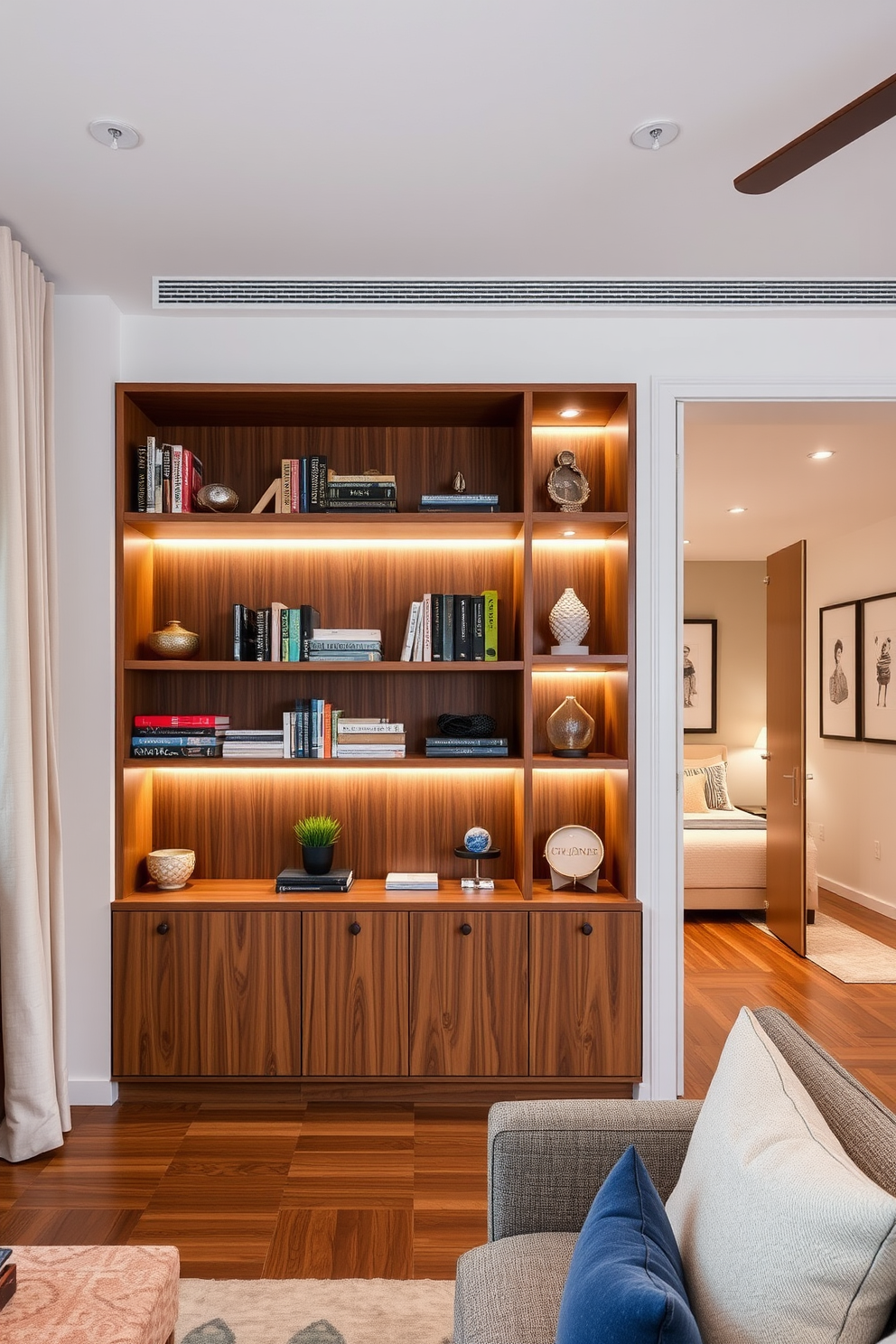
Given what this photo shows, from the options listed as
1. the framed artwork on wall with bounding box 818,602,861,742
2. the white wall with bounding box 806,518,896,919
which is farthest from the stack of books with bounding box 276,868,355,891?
the framed artwork on wall with bounding box 818,602,861,742

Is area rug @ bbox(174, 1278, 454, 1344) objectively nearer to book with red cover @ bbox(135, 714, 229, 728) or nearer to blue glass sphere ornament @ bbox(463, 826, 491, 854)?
blue glass sphere ornament @ bbox(463, 826, 491, 854)

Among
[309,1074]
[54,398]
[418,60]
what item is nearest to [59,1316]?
[309,1074]

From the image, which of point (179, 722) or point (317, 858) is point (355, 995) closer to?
point (317, 858)

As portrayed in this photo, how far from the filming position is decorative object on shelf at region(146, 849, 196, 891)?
324cm

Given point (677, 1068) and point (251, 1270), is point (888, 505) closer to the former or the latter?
point (677, 1068)

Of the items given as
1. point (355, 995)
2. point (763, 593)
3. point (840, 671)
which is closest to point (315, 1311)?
point (355, 995)

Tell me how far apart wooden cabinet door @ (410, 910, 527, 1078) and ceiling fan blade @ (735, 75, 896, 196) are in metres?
2.23

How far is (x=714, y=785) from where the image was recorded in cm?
729

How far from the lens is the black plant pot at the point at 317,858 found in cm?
327

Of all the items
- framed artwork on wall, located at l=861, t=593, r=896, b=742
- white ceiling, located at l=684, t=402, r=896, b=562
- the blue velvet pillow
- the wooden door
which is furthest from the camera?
framed artwork on wall, located at l=861, t=593, r=896, b=742

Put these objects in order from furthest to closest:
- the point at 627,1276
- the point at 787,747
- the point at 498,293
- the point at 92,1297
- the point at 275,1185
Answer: the point at 787,747 → the point at 498,293 → the point at 275,1185 → the point at 92,1297 → the point at 627,1276

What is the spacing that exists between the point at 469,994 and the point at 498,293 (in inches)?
92.3

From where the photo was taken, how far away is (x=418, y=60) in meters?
2.02

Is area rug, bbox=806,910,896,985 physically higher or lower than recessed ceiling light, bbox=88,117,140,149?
lower
